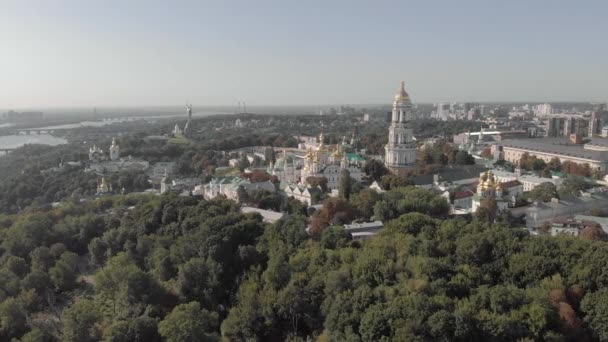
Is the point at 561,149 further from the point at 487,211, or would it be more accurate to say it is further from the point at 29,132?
the point at 29,132

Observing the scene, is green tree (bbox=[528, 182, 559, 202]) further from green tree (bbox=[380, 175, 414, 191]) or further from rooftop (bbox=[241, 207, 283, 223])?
rooftop (bbox=[241, 207, 283, 223])

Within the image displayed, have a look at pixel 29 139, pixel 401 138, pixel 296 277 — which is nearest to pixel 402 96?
pixel 401 138

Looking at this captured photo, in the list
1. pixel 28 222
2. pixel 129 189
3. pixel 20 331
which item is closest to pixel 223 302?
pixel 20 331

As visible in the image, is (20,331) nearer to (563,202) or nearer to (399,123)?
(563,202)

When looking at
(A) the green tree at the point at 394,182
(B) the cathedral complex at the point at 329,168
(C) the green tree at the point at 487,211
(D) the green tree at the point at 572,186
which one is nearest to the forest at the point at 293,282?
(C) the green tree at the point at 487,211

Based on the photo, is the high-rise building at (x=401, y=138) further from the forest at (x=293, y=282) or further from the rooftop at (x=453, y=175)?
the forest at (x=293, y=282)

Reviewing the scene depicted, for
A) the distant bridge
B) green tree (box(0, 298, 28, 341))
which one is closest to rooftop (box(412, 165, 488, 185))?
green tree (box(0, 298, 28, 341))
